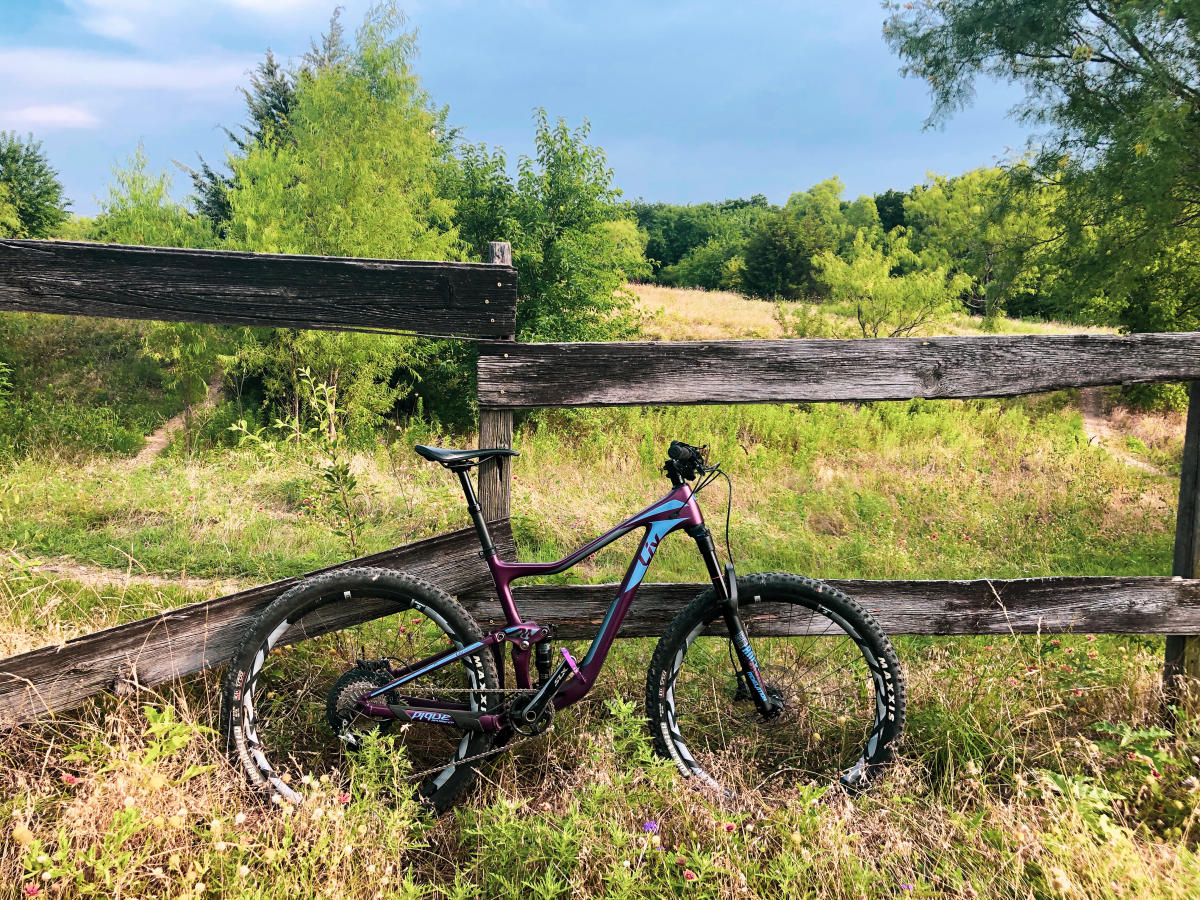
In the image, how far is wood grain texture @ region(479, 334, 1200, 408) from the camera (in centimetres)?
276

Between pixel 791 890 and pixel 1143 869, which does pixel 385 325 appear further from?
pixel 1143 869

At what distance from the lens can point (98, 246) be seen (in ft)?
8.52

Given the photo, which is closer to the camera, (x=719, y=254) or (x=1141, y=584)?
(x=1141, y=584)

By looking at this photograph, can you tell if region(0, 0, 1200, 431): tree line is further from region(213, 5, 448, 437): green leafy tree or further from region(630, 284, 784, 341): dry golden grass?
region(630, 284, 784, 341): dry golden grass

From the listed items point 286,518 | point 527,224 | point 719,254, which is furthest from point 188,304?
point 719,254

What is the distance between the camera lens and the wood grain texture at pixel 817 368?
2.76 meters

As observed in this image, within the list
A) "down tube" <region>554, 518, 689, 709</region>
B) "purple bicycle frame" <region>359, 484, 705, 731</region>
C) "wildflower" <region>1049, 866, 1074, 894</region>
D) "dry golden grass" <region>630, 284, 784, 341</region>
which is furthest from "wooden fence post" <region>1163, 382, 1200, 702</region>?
"dry golden grass" <region>630, 284, 784, 341</region>

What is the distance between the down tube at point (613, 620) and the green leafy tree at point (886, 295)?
45.6 feet

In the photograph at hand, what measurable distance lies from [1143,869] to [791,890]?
1.02 meters

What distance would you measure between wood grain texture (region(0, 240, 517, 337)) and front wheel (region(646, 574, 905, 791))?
1421 mm

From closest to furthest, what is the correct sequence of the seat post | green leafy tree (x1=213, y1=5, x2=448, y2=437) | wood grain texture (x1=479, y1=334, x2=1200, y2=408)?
the seat post < wood grain texture (x1=479, y1=334, x2=1200, y2=408) < green leafy tree (x1=213, y1=5, x2=448, y2=437)

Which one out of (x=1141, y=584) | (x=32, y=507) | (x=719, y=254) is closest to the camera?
(x=1141, y=584)

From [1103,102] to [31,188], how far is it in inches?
1176

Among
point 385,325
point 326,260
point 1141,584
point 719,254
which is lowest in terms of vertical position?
point 1141,584
